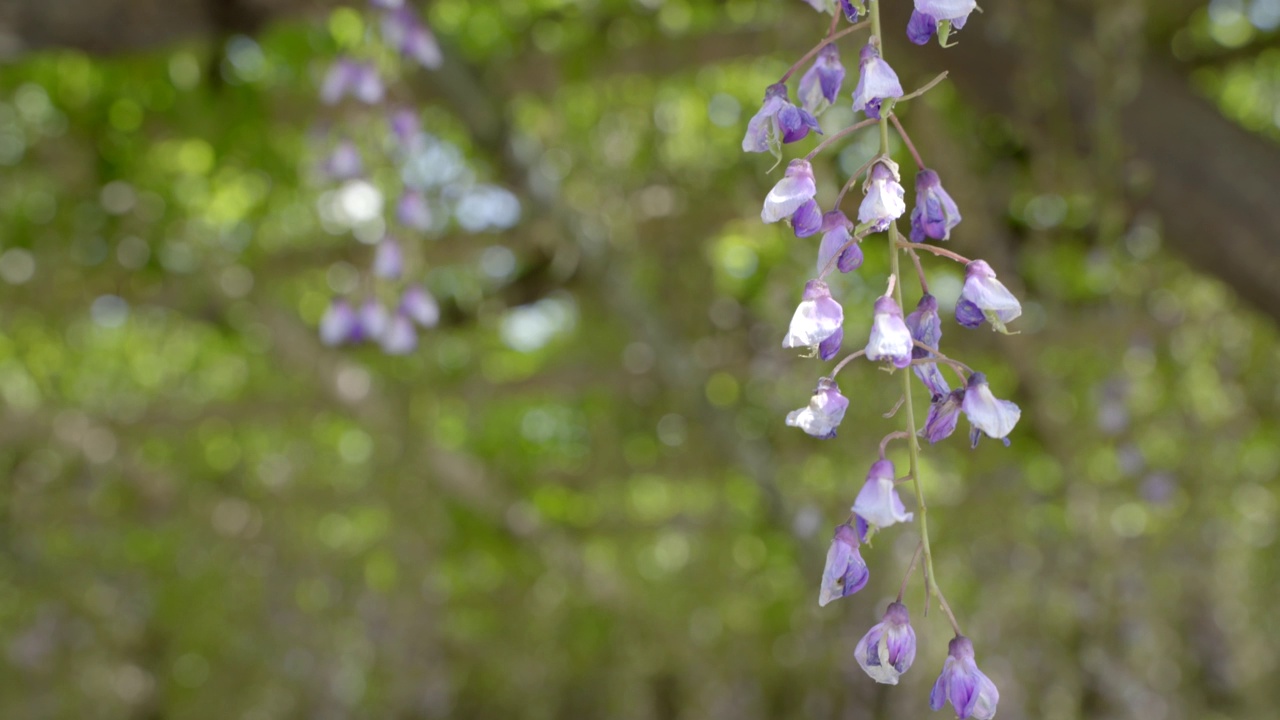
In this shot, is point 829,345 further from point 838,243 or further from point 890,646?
point 890,646

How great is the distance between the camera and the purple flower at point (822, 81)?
2.22 feet

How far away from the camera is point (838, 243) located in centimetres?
68

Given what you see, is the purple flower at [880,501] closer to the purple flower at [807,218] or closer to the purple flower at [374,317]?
the purple flower at [807,218]

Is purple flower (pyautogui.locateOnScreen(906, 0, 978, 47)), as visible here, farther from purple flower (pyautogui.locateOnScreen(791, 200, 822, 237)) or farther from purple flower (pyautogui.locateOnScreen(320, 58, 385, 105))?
purple flower (pyautogui.locateOnScreen(320, 58, 385, 105))

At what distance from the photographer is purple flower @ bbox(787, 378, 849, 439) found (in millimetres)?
627

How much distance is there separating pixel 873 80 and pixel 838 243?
0.11 m

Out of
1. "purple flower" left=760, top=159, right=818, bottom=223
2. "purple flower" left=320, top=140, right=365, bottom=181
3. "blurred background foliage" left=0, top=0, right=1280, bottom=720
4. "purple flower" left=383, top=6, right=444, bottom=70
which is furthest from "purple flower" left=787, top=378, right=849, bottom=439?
"purple flower" left=320, top=140, right=365, bottom=181

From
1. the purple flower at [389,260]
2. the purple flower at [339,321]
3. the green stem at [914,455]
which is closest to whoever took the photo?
the green stem at [914,455]

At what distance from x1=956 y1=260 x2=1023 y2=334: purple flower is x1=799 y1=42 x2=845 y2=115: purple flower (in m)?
0.14

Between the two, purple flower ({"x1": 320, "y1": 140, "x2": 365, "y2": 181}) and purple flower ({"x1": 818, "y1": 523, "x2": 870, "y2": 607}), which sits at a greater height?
purple flower ({"x1": 818, "y1": 523, "x2": 870, "y2": 607})

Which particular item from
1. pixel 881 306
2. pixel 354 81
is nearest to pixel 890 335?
pixel 881 306

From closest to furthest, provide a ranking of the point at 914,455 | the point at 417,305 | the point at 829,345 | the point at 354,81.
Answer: the point at 914,455
the point at 829,345
the point at 354,81
the point at 417,305

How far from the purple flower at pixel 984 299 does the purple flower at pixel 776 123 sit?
132mm

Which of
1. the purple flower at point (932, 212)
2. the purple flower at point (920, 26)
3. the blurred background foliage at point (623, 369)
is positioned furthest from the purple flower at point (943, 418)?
the blurred background foliage at point (623, 369)
